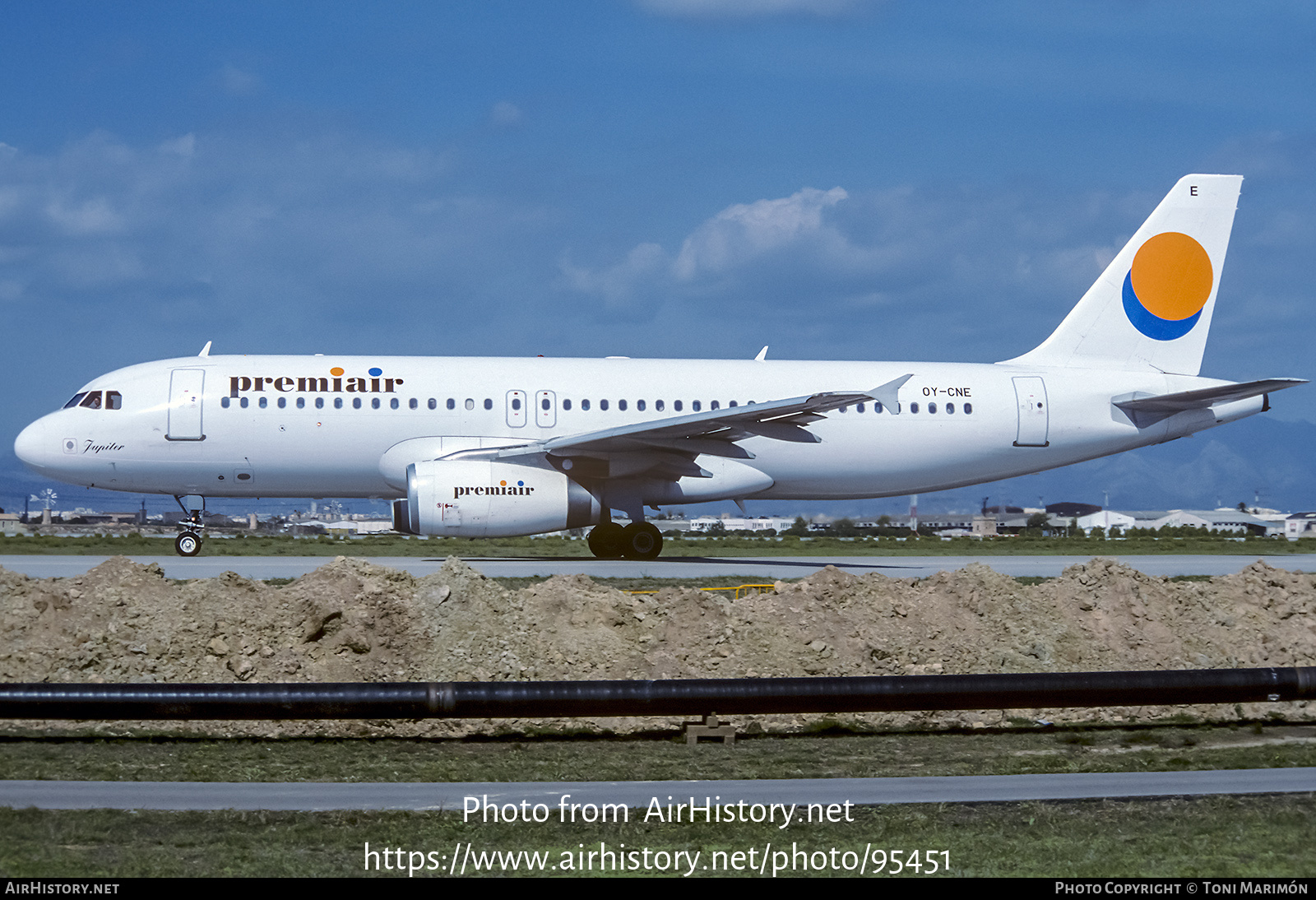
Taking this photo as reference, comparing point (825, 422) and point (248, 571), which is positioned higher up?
point (825, 422)

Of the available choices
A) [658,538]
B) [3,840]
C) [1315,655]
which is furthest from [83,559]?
[1315,655]

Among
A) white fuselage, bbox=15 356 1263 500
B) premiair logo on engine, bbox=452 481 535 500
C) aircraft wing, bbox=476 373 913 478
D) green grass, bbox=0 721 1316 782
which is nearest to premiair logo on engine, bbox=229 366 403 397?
white fuselage, bbox=15 356 1263 500

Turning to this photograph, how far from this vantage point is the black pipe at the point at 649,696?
843cm

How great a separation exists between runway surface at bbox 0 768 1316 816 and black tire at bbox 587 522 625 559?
50.9 ft

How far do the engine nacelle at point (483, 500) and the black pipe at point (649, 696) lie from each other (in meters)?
11.7

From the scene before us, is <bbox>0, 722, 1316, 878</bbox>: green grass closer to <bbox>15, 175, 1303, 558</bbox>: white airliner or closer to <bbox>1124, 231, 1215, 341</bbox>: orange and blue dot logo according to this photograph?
<bbox>15, 175, 1303, 558</bbox>: white airliner

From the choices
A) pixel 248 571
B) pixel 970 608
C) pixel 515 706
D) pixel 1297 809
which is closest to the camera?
pixel 1297 809

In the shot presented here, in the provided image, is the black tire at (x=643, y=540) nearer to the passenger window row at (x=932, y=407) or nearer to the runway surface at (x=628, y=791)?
the passenger window row at (x=932, y=407)

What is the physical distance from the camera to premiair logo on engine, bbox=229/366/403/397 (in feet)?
→ 71.6

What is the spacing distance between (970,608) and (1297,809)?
6283 millimetres

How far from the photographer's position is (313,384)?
21.9 metres

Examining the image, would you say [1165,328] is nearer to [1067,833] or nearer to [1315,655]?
[1315,655]

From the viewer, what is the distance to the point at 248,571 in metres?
19.5

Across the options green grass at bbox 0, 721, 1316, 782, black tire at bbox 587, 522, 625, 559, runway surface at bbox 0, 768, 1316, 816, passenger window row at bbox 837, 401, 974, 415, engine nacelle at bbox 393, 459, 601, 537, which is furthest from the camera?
passenger window row at bbox 837, 401, 974, 415
